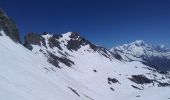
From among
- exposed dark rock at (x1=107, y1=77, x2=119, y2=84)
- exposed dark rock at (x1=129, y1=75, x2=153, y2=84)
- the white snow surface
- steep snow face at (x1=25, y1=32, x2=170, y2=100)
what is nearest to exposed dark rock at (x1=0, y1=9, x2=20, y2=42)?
the white snow surface

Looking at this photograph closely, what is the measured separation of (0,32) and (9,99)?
45519mm

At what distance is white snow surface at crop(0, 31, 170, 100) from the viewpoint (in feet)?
100

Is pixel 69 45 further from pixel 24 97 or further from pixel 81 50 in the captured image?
pixel 24 97

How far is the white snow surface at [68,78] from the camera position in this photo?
30516 mm

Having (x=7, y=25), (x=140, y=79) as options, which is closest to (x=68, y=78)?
(x=7, y=25)

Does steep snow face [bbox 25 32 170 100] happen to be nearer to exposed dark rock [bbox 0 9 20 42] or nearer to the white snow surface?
the white snow surface

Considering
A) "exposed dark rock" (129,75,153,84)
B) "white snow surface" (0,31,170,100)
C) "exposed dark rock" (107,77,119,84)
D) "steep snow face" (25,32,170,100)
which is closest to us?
"white snow surface" (0,31,170,100)

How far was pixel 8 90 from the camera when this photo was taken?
25.0 m

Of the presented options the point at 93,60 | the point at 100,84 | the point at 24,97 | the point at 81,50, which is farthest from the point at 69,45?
the point at 24,97

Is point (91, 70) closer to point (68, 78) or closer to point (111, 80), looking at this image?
point (111, 80)

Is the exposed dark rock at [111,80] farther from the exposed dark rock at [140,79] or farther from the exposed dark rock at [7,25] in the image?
the exposed dark rock at [7,25]

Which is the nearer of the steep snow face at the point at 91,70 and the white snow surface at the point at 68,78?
the white snow surface at the point at 68,78

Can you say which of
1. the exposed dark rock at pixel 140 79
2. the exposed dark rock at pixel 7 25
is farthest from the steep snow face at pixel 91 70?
the exposed dark rock at pixel 7 25

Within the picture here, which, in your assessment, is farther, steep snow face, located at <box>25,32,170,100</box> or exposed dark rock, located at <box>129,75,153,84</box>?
exposed dark rock, located at <box>129,75,153,84</box>
